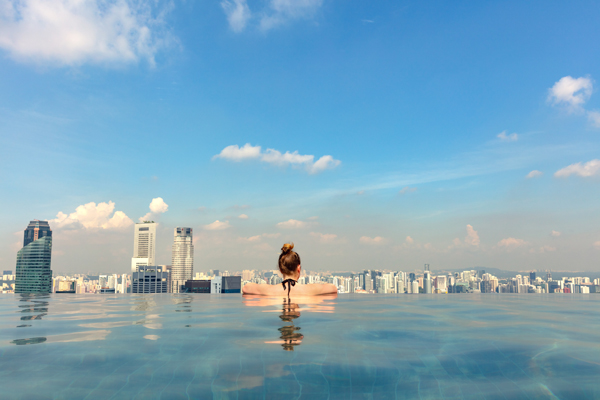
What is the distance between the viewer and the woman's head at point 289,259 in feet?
60.6

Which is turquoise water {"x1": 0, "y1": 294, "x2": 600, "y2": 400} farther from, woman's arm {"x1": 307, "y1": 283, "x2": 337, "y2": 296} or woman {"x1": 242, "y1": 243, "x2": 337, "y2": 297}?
woman's arm {"x1": 307, "y1": 283, "x2": 337, "y2": 296}

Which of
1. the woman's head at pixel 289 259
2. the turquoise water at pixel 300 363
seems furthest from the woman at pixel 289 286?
the turquoise water at pixel 300 363

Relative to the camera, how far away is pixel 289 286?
19.3m

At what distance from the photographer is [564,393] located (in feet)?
16.3

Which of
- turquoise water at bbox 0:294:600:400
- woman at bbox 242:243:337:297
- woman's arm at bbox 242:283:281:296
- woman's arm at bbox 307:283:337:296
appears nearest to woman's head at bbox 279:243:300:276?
woman at bbox 242:243:337:297

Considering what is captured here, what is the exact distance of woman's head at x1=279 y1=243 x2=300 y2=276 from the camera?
60.6 feet

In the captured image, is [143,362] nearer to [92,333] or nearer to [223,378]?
[223,378]

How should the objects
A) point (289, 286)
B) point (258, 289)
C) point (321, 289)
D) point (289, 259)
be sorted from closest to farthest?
point (289, 259)
point (289, 286)
point (321, 289)
point (258, 289)

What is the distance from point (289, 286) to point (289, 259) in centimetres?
179

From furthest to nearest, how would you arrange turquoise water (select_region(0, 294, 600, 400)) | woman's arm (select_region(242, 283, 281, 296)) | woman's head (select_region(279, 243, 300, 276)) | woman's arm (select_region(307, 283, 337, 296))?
woman's arm (select_region(307, 283, 337, 296)) → woman's arm (select_region(242, 283, 281, 296)) → woman's head (select_region(279, 243, 300, 276)) → turquoise water (select_region(0, 294, 600, 400))

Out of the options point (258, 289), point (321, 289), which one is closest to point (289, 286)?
point (321, 289)

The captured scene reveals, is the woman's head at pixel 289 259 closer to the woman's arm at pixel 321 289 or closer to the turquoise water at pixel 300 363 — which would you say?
the woman's arm at pixel 321 289

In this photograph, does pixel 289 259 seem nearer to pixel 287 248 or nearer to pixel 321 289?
pixel 287 248

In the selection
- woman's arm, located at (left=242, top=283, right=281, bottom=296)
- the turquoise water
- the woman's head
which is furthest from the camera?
woman's arm, located at (left=242, top=283, right=281, bottom=296)
